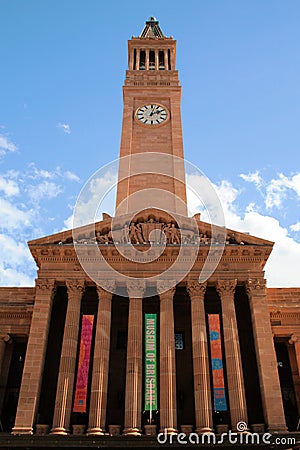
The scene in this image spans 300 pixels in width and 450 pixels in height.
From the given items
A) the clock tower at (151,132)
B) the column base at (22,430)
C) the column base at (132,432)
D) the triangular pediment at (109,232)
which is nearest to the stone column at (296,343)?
the triangular pediment at (109,232)

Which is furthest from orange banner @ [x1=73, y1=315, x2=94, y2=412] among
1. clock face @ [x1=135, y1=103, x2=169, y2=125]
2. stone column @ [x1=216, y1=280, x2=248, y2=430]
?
clock face @ [x1=135, y1=103, x2=169, y2=125]

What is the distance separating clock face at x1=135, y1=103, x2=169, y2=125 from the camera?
176 ft

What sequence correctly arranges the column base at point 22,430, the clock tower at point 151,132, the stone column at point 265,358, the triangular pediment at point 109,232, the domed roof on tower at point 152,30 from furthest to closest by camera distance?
1. the domed roof on tower at point 152,30
2. the clock tower at point 151,132
3. the triangular pediment at point 109,232
4. the stone column at point 265,358
5. the column base at point 22,430

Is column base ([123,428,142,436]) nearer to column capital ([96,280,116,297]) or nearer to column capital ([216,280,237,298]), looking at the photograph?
column capital ([96,280,116,297])

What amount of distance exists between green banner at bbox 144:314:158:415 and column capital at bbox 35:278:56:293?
7.76m

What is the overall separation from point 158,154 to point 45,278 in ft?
72.8

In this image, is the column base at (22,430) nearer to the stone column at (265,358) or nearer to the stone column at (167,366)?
the stone column at (167,366)

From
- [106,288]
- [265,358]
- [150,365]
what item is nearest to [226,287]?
[265,358]

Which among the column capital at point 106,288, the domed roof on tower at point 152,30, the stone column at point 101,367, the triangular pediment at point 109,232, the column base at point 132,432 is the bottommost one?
the column base at point 132,432

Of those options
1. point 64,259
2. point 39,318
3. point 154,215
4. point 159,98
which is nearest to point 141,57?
point 159,98

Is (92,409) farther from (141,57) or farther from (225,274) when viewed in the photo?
(141,57)

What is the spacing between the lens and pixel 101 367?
30484 millimetres

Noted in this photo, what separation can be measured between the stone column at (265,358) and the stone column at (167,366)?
592cm

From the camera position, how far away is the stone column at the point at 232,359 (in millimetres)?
28719
